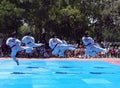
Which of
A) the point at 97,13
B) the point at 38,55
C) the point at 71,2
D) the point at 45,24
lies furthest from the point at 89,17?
the point at 38,55

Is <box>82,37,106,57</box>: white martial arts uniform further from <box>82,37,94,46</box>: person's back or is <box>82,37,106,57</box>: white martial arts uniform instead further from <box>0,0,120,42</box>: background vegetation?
<box>0,0,120,42</box>: background vegetation

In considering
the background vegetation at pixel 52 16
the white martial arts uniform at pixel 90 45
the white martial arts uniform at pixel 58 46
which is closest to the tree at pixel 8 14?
the background vegetation at pixel 52 16

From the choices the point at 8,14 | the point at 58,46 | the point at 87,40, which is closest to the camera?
the point at 58,46

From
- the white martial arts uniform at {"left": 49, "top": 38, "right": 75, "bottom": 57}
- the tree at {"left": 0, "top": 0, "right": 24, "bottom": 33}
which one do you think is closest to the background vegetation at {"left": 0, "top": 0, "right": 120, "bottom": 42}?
the tree at {"left": 0, "top": 0, "right": 24, "bottom": 33}

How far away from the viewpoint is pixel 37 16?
3316 cm

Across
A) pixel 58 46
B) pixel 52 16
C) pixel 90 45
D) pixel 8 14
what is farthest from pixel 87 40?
pixel 52 16

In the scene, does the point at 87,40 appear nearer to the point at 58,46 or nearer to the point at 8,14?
the point at 58,46

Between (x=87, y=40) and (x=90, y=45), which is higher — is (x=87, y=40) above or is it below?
above

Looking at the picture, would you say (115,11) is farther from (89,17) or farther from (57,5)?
(57,5)

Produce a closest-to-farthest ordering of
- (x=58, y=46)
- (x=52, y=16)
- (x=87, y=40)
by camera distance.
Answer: (x=58, y=46)
(x=87, y=40)
(x=52, y=16)

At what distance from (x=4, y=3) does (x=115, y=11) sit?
51.3 feet

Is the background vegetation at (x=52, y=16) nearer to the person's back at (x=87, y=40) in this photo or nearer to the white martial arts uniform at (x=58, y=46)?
the white martial arts uniform at (x=58, y=46)

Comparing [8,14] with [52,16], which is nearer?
[8,14]

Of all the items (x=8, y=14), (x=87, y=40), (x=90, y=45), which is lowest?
(x=90, y=45)
